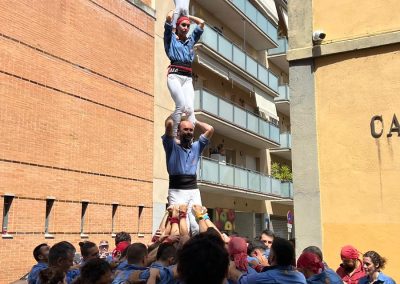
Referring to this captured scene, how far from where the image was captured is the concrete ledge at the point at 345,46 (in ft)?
33.8

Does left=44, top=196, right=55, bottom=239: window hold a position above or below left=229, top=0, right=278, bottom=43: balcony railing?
below

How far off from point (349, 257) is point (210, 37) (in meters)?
21.2

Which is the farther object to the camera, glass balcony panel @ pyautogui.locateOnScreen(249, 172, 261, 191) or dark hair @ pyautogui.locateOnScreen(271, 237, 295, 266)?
glass balcony panel @ pyautogui.locateOnScreen(249, 172, 261, 191)

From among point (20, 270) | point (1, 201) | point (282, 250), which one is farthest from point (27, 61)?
point (282, 250)

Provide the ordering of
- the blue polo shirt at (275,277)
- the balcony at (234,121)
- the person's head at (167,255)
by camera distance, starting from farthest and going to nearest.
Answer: the balcony at (234,121)
the person's head at (167,255)
the blue polo shirt at (275,277)

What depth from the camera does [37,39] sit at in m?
18.5

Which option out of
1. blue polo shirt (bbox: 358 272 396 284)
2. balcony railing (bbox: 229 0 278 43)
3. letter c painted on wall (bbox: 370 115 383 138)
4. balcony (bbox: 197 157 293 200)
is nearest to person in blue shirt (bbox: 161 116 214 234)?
blue polo shirt (bbox: 358 272 396 284)

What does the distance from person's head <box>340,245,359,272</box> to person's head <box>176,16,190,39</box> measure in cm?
375

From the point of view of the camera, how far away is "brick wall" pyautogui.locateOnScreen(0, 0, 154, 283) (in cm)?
1733

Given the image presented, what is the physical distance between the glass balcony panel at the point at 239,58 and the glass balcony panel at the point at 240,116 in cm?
266

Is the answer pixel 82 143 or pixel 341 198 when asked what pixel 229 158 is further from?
pixel 341 198

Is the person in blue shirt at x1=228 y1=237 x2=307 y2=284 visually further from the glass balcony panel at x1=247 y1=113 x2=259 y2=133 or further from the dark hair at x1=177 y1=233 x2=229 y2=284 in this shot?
the glass balcony panel at x1=247 y1=113 x2=259 y2=133

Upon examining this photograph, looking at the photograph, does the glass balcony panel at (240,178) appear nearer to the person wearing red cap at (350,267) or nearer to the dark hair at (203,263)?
the person wearing red cap at (350,267)

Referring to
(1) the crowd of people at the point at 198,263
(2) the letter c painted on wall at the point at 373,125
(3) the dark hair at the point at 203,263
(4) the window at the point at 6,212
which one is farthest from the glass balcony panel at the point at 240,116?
(3) the dark hair at the point at 203,263
